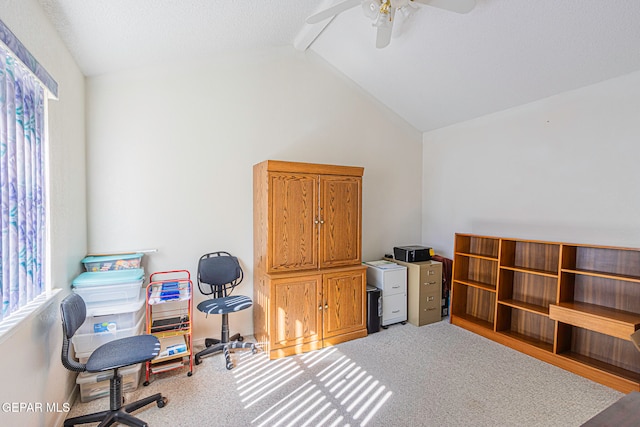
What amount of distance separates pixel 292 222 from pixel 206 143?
1.29 meters

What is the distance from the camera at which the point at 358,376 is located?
2.68 meters

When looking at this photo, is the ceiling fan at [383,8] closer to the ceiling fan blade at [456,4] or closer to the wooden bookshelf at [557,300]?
the ceiling fan blade at [456,4]

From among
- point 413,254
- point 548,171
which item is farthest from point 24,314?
point 548,171

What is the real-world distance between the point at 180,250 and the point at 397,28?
3.17 meters

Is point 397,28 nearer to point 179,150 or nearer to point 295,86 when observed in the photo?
point 295,86

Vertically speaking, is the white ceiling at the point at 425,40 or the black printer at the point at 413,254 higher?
the white ceiling at the point at 425,40

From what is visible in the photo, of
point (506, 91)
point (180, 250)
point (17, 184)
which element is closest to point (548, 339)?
point (506, 91)

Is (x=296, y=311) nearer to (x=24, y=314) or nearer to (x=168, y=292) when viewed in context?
(x=168, y=292)

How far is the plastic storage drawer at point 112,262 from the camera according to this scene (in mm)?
2678

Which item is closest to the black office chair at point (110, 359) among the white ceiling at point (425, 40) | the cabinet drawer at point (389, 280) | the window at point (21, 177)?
the window at point (21, 177)

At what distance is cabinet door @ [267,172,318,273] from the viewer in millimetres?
3041

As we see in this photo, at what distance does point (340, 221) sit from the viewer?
3.38 m

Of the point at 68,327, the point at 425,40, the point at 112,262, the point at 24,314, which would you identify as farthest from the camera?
the point at 425,40

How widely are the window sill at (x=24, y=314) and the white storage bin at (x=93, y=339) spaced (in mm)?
494
